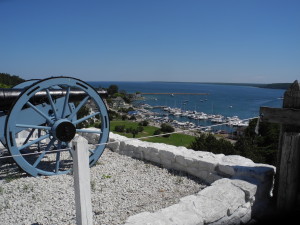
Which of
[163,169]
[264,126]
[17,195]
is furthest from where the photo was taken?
[264,126]

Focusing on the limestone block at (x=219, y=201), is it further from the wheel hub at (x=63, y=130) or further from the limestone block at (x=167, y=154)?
the wheel hub at (x=63, y=130)

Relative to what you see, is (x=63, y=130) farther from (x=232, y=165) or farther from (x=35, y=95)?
(x=232, y=165)

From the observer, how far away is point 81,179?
7.93 ft

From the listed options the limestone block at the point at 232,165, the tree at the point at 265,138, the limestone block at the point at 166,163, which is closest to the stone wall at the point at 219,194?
the limestone block at the point at 232,165

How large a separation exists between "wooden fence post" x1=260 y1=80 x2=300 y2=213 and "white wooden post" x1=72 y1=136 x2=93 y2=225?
2.13 metres

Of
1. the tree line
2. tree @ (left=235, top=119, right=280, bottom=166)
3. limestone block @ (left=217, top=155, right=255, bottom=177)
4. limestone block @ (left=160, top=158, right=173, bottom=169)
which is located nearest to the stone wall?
limestone block @ (left=217, top=155, right=255, bottom=177)

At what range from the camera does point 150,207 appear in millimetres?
3566

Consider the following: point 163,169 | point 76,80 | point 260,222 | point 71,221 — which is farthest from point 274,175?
point 76,80

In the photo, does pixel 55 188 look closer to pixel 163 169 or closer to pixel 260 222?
pixel 163 169

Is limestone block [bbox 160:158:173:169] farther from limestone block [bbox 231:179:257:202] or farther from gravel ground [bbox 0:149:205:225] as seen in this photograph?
limestone block [bbox 231:179:257:202]

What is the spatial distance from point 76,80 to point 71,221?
2451 mm

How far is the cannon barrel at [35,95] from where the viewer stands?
458cm

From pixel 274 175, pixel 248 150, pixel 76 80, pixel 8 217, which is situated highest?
pixel 76 80

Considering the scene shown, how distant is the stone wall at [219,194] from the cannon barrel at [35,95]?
2279mm
